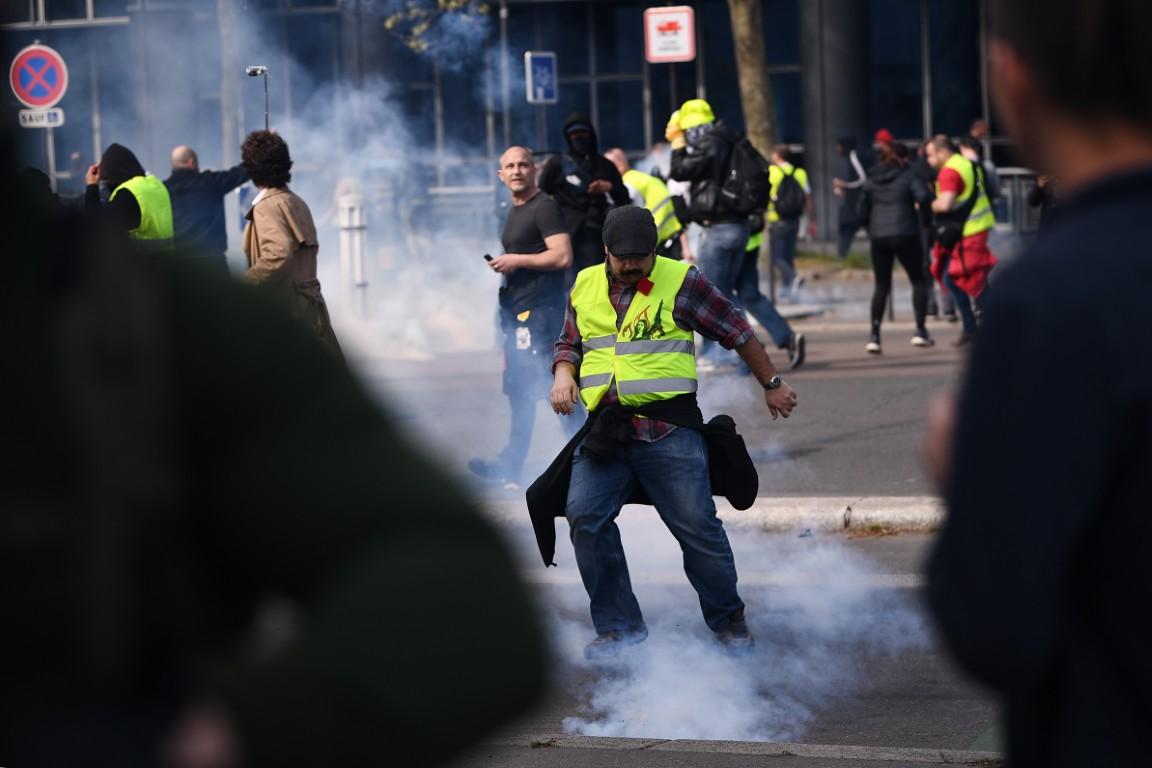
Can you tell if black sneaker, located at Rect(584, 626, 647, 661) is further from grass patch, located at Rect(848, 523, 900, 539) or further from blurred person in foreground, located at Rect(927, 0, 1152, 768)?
blurred person in foreground, located at Rect(927, 0, 1152, 768)

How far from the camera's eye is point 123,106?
2630cm

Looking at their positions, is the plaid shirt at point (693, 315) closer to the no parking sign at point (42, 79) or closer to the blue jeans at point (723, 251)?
the blue jeans at point (723, 251)

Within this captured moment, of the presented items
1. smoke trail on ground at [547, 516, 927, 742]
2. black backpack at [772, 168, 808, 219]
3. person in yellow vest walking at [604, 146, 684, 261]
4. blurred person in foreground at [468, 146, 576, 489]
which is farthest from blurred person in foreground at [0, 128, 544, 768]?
black backpack at [772, 168, 808, 219]

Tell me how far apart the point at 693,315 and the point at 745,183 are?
6100 mm

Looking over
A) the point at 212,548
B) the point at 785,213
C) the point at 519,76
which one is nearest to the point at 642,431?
the point at 212,548

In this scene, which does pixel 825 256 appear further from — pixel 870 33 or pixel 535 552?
pixel 535 552

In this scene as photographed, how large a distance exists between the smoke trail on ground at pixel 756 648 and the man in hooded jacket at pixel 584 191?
281cm

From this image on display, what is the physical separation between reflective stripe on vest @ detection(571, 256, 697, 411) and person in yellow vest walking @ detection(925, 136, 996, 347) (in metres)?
7.98

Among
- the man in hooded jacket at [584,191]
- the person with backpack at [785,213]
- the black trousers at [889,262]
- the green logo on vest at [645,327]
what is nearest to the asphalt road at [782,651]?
the green logo on vest at [645,327]

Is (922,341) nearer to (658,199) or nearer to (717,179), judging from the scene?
(717,179)

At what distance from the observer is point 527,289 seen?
8.79 metres

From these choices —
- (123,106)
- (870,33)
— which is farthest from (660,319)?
(123,106)

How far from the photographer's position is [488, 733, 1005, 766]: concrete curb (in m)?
4.67

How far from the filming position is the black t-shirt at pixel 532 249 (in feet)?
28.5
